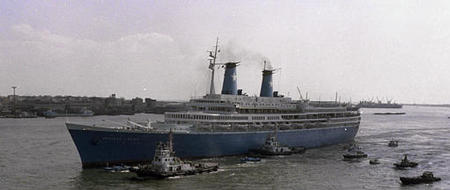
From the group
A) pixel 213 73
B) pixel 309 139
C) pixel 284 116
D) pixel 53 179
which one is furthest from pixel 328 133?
pixel 53 179

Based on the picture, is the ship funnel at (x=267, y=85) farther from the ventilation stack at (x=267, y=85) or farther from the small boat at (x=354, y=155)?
the small boat at (x=354, y=155)

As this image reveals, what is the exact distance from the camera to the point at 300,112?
180 ft

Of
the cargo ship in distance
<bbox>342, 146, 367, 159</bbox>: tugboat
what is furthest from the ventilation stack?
<bbox>342, 146, 367, 159</bbox>: tugboat

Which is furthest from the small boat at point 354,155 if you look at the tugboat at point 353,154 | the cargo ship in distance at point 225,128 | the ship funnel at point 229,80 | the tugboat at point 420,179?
the ship funnel at point 229,80

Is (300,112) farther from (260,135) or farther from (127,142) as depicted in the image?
(127,142)

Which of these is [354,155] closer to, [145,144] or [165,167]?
[145,144]

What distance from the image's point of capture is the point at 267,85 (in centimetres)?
5566

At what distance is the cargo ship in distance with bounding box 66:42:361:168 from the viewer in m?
35.3

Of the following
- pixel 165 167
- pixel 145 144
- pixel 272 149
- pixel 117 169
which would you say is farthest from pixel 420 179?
pixel 117 169

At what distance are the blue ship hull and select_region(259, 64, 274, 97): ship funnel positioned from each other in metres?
7.66

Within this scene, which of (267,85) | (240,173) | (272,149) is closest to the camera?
(240,173)

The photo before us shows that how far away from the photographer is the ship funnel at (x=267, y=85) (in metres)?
55.5

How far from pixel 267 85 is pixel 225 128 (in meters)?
14.4

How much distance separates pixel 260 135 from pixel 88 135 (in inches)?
725
